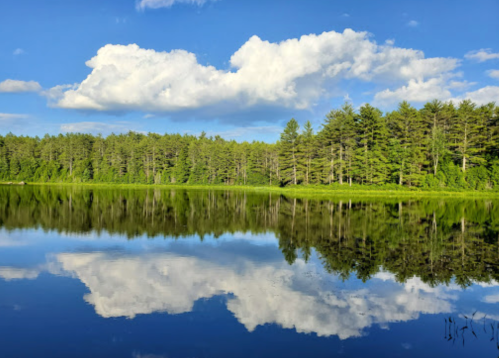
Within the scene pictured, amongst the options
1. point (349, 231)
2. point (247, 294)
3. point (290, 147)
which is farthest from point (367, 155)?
point (247, 294)

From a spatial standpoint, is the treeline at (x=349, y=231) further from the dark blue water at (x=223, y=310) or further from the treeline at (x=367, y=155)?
the treeline at (x=367, y=155)

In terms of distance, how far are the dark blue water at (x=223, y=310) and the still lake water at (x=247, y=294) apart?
5cm

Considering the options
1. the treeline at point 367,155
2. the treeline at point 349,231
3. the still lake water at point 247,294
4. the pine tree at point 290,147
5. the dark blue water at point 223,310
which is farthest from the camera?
the pine tree at point 290,147

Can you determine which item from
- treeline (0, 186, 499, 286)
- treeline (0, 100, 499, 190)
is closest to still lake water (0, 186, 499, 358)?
treeline (0, 186, 499, 286)

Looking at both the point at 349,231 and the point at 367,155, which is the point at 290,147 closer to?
the point at 367,155

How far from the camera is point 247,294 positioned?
470 inches

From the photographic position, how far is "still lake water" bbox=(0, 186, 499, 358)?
877 centimetres

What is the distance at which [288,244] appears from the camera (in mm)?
20609

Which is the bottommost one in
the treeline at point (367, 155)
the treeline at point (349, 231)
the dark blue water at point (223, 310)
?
the dark blue water at point (223, 310)

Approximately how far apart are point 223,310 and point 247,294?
144 centimetres

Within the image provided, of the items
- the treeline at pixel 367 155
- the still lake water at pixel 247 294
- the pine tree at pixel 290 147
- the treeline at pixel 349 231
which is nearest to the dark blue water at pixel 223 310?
the still lake water at pixel 247 294

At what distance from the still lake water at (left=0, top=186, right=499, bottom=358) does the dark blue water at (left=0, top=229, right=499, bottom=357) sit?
0.16 ft

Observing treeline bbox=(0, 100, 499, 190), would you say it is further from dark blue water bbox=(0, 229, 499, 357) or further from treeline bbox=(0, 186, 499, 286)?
dark blue water bbox=(0, 229, 499, 357)

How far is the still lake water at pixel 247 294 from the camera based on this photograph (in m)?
8.77
